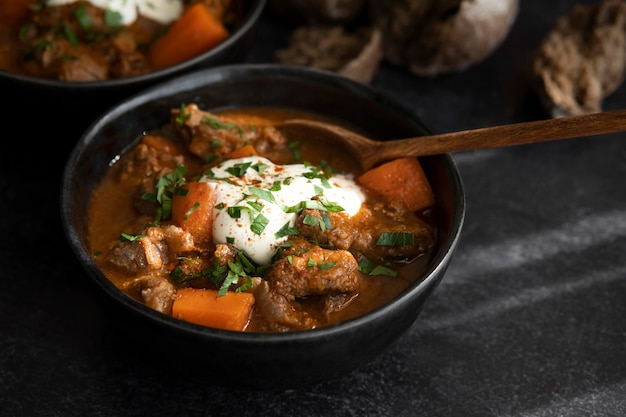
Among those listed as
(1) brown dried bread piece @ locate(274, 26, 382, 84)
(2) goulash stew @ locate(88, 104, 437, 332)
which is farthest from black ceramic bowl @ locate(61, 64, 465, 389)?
(1) brown dried bread piece @ locate(274, 26, 382, 84)

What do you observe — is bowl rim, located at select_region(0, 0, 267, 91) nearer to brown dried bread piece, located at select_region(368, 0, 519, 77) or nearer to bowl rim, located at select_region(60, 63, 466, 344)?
bowl rim, located at select_region(60, 63, 466, 344)

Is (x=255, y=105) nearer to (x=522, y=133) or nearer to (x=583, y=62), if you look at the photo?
(x=522, y=133)

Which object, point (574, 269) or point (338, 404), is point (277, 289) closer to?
point (338, 404)

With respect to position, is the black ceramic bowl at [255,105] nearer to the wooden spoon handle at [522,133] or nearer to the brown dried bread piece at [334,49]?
the wooden spoon handle at [522,133]

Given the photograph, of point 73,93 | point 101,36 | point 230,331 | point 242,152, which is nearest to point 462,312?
point 242,152

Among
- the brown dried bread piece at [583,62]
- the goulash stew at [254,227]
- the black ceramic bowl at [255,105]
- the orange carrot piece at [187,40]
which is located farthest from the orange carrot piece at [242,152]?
the brown dried bread piece at [583,62]

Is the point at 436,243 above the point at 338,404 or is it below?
above

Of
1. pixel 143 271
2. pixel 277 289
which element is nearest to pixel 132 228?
pixel 143 271
